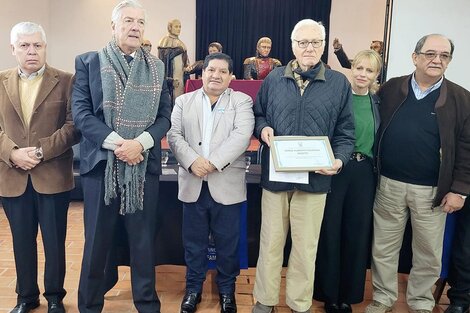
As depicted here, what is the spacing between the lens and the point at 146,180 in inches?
77.5

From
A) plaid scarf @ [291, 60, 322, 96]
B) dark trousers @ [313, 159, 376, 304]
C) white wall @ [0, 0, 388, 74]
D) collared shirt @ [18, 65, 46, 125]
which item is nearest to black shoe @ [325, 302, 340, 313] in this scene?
dark trousers @ [313, 159, 376, 304]

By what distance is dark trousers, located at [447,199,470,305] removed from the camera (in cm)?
228

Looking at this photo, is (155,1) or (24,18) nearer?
(24,18)

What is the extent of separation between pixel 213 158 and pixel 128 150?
425 millimetres

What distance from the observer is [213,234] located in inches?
87.8

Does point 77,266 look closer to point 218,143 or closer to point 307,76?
point 218,143

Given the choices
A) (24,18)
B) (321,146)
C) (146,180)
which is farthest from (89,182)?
(24,18)

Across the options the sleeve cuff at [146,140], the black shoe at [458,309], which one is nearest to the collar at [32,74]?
the sleeve cuff at [146,140]

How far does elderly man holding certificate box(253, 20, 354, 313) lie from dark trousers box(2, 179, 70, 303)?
103cm

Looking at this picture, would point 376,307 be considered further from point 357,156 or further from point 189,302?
point 189,302

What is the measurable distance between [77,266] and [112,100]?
1501mm

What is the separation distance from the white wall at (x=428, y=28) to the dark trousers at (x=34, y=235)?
10.1 feet

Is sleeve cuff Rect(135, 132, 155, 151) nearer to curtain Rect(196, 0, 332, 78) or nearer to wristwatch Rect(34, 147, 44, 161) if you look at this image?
wristwatch Rect(34, 147, 44, 161)

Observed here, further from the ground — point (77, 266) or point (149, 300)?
point (149, 300)
